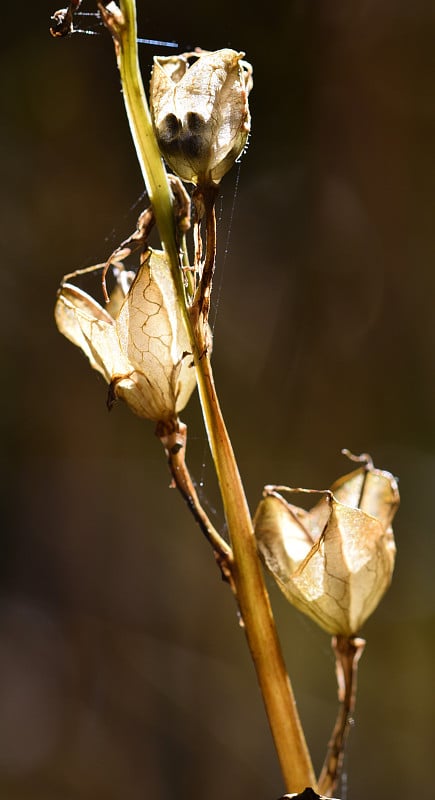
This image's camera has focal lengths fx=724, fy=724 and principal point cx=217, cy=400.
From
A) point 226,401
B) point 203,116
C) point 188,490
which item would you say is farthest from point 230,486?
point 226,401

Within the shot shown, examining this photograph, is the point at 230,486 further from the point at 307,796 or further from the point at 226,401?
the point at 226,401

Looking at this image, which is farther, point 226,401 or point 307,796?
point 226,401

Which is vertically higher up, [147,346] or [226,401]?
[147,346]

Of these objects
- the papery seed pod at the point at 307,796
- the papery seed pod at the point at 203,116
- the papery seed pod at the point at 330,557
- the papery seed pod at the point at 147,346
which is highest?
the papery seed pod at the point at 203,116

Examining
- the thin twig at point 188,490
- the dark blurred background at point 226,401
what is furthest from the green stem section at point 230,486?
the dark blurred background at point 226,401

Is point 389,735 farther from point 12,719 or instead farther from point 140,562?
point 12,719

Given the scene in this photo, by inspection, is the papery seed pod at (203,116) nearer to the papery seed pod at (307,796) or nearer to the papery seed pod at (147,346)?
the papery seed pod at (147,346)
